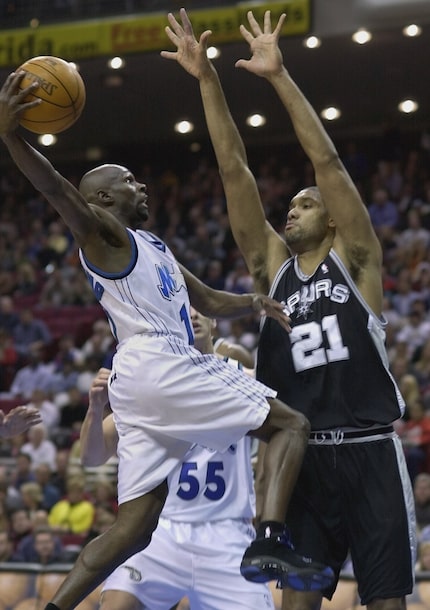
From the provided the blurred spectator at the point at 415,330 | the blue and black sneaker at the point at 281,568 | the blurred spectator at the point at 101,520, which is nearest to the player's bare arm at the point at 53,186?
the blue and black sneaker at the point at 281,568

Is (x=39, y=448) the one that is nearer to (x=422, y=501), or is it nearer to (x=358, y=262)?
(x=422, y=501)

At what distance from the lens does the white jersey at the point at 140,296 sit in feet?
17.0

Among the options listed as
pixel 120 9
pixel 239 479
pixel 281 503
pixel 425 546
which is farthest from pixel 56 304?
pixel 281 503

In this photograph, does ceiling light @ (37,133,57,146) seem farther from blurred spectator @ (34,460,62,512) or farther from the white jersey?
the white jersey

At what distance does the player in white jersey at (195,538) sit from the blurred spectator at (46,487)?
632 centimetres

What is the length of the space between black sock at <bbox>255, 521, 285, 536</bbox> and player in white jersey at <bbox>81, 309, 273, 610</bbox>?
37.0 inches

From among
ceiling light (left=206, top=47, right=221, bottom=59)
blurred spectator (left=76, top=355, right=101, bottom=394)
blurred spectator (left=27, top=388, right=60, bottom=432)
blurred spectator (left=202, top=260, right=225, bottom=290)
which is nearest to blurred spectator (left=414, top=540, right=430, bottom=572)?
blurred spectator (left=27, top=388, right=60, bottom=432)

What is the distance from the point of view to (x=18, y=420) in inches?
234

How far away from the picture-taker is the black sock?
474 cm

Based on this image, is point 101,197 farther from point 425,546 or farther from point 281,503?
point 425,546

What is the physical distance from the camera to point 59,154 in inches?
979

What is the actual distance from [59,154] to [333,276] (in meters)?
20.1

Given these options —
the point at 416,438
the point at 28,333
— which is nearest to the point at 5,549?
the point at 416,438

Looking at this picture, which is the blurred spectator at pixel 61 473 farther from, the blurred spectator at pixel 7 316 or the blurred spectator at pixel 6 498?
the blurred spectator at pixel 7 316
